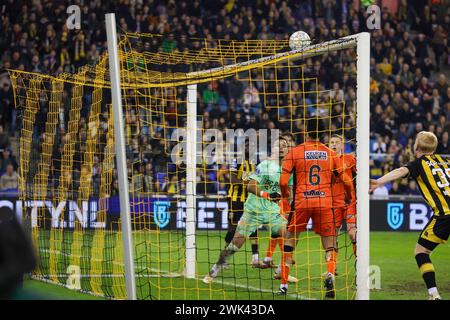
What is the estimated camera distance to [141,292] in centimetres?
868

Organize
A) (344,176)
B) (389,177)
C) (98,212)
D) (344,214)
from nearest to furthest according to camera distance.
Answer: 1. (389,177)
2. (344,176)
3. (98,212)
4. (344,214)

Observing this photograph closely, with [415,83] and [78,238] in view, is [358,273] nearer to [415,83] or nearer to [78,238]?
[78,238]

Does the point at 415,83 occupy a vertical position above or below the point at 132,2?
below

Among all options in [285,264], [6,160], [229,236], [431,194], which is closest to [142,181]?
[285,264]

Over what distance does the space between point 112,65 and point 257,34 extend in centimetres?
1744

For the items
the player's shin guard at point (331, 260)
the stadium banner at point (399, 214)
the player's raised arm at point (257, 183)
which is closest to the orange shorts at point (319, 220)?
the player's shin guard at point (331, 260)

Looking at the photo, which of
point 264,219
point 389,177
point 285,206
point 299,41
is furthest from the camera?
point 285,206

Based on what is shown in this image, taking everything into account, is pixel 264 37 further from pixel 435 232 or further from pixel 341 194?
pixel 435 232

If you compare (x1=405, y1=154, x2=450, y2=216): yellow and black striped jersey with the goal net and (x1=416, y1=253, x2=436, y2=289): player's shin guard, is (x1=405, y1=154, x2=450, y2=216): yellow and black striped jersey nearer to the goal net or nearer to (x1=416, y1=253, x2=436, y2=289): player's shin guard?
(x1=416, y1=253, x2=436, y2=289): player's shin guard

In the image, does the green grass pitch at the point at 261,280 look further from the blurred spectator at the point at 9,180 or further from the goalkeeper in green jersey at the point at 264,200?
the blurred spectator at the point at 9,180

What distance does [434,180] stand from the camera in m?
8.44

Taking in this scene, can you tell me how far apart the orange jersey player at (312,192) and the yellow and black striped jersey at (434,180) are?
3.35 ft

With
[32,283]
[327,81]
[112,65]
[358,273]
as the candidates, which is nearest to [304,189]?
[358,273]

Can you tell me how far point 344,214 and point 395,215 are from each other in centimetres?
877
